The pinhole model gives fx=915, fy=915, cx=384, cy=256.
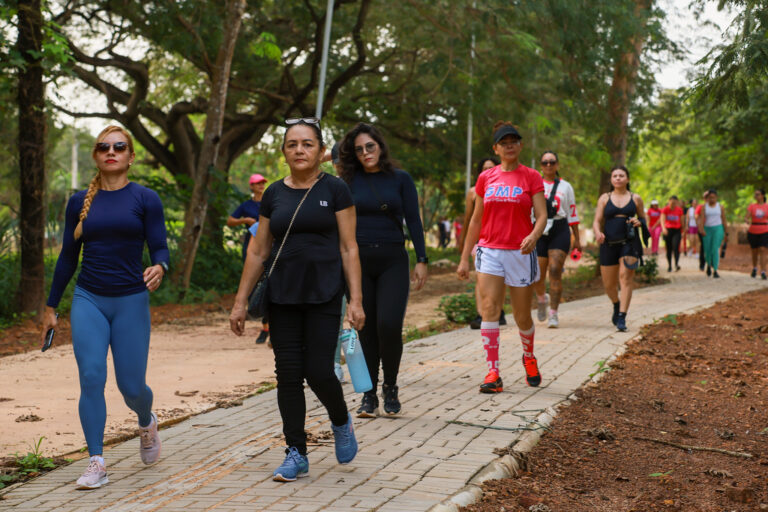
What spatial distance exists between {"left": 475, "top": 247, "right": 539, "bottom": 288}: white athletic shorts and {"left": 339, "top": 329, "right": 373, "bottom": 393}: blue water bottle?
7.86 feet

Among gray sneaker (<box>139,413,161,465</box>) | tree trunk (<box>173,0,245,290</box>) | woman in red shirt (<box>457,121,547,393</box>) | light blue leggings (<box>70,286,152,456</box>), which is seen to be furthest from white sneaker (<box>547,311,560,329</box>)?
tree trunk (<box>173,0,245,290</box>)

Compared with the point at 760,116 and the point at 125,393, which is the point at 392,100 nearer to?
the point at 760,116

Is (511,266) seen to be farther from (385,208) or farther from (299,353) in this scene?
(299,353)

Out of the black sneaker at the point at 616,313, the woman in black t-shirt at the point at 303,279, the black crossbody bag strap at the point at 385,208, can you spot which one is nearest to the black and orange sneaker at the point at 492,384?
the black crossbody bag strap at the point at 385,208

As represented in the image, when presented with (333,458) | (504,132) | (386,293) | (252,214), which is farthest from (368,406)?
(252,214)

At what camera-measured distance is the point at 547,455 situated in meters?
5.62

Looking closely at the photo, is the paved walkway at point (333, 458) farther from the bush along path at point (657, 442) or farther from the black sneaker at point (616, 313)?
the black sneaker at point (616, 313)

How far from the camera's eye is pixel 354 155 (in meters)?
6.36

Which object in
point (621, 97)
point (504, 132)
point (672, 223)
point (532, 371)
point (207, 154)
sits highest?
point (621, 97)

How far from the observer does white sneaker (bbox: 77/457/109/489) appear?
15.8 feet

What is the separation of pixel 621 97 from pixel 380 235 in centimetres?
1494

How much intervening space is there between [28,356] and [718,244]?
16.0 m

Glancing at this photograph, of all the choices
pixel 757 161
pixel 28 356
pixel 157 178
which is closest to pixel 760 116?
pixel 757 161

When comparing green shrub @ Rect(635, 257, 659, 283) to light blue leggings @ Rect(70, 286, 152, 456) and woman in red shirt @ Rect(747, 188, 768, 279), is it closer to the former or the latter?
woman in red shirt @ Rect(747, 188, 768, 279)
